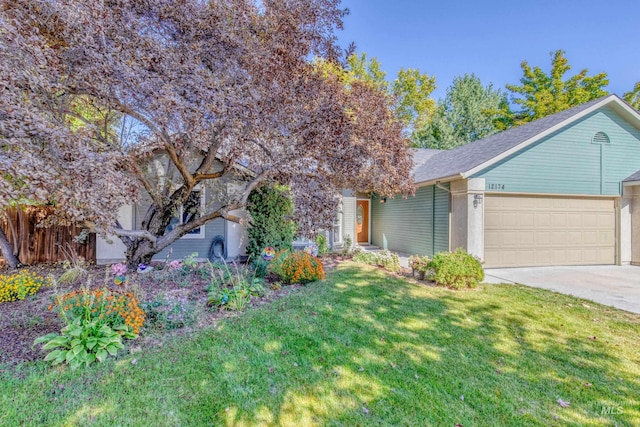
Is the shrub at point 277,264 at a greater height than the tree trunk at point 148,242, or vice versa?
the tree trunk at point 148,242

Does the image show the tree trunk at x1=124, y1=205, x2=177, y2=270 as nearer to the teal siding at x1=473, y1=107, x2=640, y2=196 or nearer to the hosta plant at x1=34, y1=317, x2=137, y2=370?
the hosta plant at x1=34, y1=317, x2=137, y2=370

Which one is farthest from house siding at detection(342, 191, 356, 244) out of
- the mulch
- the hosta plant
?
the hosta plant

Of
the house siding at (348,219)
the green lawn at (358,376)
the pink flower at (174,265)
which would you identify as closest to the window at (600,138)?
the green lawn at (358,376)

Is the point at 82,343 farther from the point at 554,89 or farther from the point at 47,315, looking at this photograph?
the point at 554,89

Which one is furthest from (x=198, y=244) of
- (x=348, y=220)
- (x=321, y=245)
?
(x=348, y=220)

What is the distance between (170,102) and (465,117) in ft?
80.9

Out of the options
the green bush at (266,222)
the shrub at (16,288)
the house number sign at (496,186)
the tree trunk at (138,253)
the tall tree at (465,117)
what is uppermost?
the tall tree at (465,117)

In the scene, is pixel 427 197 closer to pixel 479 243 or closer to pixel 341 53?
pixel 479 243

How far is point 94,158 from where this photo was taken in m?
3.76

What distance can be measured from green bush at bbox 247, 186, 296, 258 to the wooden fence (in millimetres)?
4810

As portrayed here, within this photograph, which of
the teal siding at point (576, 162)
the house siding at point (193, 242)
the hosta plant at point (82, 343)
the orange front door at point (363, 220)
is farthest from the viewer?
the orange front door at point (363, 220)

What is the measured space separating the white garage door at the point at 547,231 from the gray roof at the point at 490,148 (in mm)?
1258

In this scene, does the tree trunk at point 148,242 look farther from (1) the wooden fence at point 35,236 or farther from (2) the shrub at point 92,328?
(2) the shrub at point 92,328

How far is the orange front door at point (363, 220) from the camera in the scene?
15102mm
